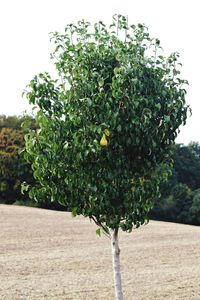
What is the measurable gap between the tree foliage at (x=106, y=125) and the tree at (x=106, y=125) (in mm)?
15

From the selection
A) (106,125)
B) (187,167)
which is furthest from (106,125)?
(187,167)

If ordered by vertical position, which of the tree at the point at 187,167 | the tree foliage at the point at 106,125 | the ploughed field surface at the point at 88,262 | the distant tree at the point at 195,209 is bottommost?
the ploughed field surface at the point at 88,262

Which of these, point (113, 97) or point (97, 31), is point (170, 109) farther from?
point (97, 31)

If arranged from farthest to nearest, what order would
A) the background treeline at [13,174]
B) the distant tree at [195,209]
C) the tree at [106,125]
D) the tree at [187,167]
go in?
the tree at [187,167]
the distant tree at [195,209]
the background treeline at [13,174]
the tree at [106,125]

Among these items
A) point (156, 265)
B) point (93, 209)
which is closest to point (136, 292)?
point (156, 265)

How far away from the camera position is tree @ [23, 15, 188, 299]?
845 cm

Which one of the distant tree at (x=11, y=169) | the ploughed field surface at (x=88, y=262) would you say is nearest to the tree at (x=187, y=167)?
the distant tree at (x=11, y=169)

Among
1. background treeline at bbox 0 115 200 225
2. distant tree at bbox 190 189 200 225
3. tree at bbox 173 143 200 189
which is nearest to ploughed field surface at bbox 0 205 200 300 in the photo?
background treeline at bbox 0 115 200 225

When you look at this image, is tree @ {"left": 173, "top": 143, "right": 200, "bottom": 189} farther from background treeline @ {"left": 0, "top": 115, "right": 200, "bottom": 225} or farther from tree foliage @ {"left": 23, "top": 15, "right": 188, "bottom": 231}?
tree foliage @ {"left": 23, "top": 15, "right": 188, "bottom": 231}

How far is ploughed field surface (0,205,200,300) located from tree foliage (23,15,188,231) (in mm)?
6398

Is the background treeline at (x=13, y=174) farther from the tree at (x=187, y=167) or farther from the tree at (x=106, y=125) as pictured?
the tree at (x=106, y=125)

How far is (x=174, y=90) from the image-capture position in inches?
356

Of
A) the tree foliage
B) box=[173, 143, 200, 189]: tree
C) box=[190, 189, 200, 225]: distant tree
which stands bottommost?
the tree foliage

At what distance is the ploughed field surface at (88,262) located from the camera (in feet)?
51.0
